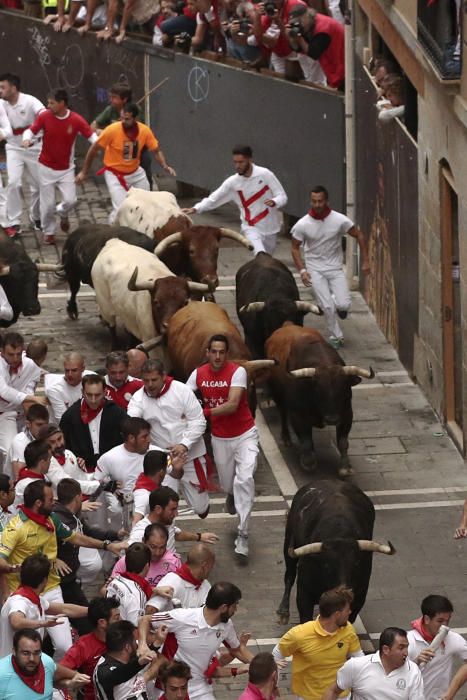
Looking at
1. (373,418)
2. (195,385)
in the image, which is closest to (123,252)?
(373,418)

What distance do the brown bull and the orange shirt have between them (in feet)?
20.3

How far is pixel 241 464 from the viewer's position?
54.1 ft

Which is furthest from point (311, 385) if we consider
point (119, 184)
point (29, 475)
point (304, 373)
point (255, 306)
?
point (119, 184)

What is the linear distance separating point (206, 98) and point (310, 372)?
1082 cm

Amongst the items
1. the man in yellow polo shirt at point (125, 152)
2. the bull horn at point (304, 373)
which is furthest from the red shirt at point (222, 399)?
the man in yellow polo shirt at point (125, 152)

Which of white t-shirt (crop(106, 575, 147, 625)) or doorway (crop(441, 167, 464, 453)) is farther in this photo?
doorway (crop(441, 167, 464, 453))

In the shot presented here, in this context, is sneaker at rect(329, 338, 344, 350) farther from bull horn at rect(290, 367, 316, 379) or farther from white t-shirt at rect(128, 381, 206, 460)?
white t-shirt at rect(128, 381, 206, 460)

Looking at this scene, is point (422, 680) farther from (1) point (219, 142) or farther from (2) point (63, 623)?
(1) point (219, 142)

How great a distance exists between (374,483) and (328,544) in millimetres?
4454

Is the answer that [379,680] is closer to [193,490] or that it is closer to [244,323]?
[193,490]

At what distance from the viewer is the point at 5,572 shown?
1300cm

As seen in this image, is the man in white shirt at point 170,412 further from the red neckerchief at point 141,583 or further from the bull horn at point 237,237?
the bull horn at point 237,237

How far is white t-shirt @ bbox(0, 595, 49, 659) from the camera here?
40.4 ft

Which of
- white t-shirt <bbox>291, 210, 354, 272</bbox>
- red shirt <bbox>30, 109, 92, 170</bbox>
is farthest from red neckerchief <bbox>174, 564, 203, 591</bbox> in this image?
red shirt <bbox>30, 109, 92, 170</bbox>
